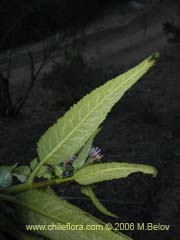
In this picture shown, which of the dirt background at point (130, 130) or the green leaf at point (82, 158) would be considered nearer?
the green leaf at point (82, 158)

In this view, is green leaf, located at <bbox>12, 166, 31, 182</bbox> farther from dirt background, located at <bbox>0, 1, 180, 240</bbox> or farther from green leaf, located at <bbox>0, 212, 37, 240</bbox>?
dirt background, located at <bbox>0, 1, 180, 240</bbox>

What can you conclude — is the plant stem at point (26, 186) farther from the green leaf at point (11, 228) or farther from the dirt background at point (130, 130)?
the dirt background at point (130, 130)

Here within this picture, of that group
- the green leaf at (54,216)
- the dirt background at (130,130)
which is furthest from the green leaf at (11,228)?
the dirt background at (130,130)

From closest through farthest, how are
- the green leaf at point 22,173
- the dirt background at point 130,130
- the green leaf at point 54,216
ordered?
the green leaf at point 54,216, the green leaf at point 22,173, the dirt background at point 130,130

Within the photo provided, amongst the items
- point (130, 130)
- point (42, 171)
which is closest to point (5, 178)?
point (42, 171)

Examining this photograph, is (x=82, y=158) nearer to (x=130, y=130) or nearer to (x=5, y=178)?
(x=5, y=178)
